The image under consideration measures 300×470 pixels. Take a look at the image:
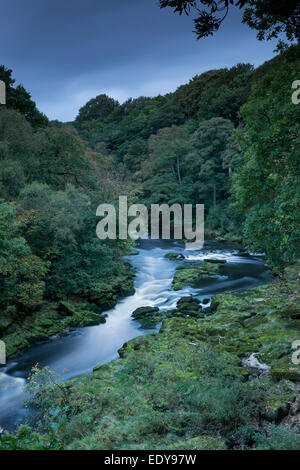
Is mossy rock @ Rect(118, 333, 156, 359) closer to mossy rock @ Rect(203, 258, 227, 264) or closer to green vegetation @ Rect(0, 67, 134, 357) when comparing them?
green vegetation @ Rect(0, 67, 134, 357)

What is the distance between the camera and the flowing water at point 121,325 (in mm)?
7922

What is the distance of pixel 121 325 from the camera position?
37.8 ft

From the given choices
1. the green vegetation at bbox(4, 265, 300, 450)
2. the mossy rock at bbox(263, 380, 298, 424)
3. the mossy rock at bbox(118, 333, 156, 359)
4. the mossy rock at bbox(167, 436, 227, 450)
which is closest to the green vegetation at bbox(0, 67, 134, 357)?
the mossy rock at bbox(118, 333, 156, 359)

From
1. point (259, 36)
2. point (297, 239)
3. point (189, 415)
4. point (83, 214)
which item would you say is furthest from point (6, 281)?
point (259, 36)

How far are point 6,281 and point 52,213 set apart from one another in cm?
366

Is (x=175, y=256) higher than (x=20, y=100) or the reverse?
the reverse

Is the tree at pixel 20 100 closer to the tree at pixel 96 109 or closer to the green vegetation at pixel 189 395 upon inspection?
the green vegetation at pixel 189 395

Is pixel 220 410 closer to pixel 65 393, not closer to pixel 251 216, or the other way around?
pixel 65 393

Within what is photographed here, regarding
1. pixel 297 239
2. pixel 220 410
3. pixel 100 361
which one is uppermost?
pixel 297 239

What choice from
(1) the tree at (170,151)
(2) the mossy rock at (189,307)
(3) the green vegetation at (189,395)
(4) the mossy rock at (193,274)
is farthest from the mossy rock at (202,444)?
(1) the tree at (170,151)

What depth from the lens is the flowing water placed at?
792cm

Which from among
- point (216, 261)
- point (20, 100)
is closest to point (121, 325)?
point (216, 261)

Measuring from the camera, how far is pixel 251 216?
28.6 ft

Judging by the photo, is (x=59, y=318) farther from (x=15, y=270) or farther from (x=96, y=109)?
(x=96, y=109)
